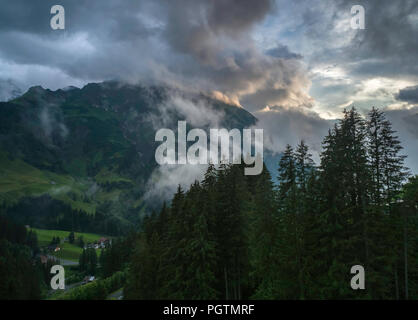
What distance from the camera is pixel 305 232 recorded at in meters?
29.6

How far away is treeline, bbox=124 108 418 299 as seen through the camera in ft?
89.1

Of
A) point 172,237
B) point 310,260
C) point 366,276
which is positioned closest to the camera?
point 366,276

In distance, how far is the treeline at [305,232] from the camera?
89.1 ft

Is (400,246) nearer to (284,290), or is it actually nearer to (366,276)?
(366,276)

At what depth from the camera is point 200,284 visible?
33.3 metres

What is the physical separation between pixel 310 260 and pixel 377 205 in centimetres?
912
